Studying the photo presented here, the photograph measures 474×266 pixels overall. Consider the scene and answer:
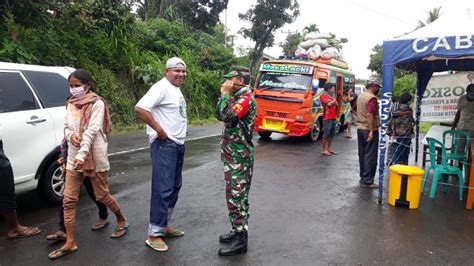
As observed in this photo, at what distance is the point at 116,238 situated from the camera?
14.1 feet

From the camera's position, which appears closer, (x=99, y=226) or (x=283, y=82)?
(x=99, y=226)

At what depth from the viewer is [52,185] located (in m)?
5.23

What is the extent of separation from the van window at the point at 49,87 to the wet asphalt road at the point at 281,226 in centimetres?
138

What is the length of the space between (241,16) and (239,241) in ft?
90.1

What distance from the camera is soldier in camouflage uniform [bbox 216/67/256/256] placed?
367 centimetres

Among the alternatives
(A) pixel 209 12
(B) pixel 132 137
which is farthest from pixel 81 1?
(A) pixel 209 12

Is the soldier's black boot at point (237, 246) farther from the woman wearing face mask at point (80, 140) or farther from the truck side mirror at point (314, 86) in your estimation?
the truck side mirror at point (314, 86)

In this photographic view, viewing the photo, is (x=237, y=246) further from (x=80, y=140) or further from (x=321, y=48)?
(x=321, y=48)

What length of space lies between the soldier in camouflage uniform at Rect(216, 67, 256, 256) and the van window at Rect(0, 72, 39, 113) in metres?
2.56

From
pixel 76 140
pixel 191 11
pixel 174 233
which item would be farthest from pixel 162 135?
pixel 191 11

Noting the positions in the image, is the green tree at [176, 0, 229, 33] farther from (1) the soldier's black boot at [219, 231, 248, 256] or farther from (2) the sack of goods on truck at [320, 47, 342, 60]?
(1) the soldier's black boot at [219, 231, 248, 256]

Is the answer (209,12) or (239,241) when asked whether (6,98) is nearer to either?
(239,241)

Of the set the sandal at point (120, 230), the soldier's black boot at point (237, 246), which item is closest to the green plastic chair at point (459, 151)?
the soldier's black boot at point (237, 246)

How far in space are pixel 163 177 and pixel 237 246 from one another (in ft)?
3.22
